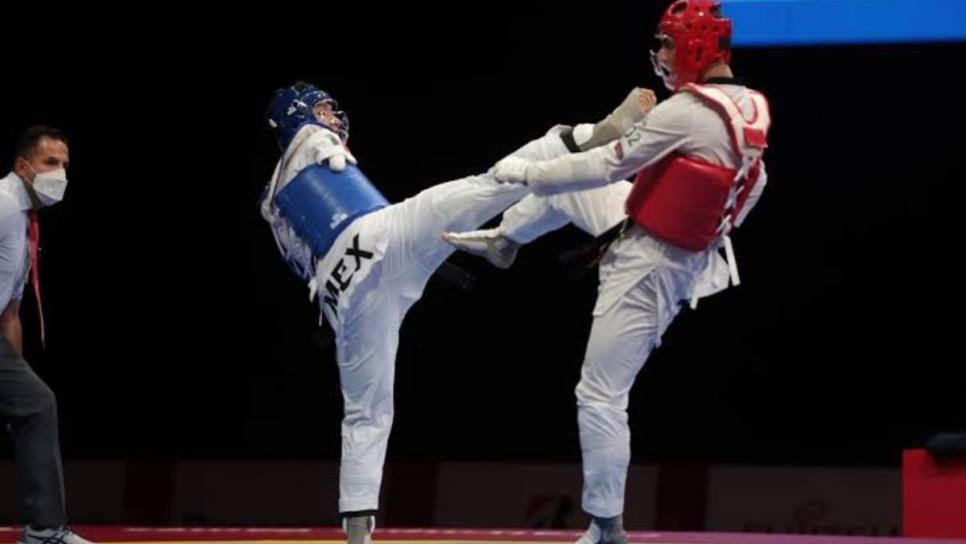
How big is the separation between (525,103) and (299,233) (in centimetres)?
355

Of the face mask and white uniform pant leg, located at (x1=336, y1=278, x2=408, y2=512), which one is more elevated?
the face mask

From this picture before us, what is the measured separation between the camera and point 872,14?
24.5 ft

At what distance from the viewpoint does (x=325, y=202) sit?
5375 millimetres

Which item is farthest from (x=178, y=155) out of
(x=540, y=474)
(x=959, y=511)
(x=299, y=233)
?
(x=959, y=511)

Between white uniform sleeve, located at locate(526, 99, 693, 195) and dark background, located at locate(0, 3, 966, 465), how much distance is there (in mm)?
4007

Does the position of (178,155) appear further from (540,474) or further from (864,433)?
(864,433)

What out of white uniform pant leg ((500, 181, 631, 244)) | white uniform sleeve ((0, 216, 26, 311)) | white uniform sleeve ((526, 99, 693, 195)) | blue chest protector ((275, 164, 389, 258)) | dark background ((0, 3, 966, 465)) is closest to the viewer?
white uniform sleeve ((526, 99, 693, 195))

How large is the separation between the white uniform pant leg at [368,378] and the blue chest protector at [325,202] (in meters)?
0.26

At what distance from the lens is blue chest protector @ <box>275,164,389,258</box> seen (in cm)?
535

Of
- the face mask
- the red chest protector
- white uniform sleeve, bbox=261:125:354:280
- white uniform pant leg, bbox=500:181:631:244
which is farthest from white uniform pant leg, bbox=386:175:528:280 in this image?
the face mask

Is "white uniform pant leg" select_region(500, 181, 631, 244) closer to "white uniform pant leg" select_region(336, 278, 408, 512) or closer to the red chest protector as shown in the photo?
the red chest protector

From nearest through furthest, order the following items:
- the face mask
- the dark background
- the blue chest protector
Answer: the blue chest protector → the face mask → the dark background

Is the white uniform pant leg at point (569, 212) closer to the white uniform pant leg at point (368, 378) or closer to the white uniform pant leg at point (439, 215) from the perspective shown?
the white uniform pant leg at point (439, 215)

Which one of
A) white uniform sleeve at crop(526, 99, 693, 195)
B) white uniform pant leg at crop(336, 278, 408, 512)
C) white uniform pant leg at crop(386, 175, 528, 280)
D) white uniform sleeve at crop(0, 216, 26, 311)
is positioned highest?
white uniform sleeve at crop(526, 99, 693, 195)
